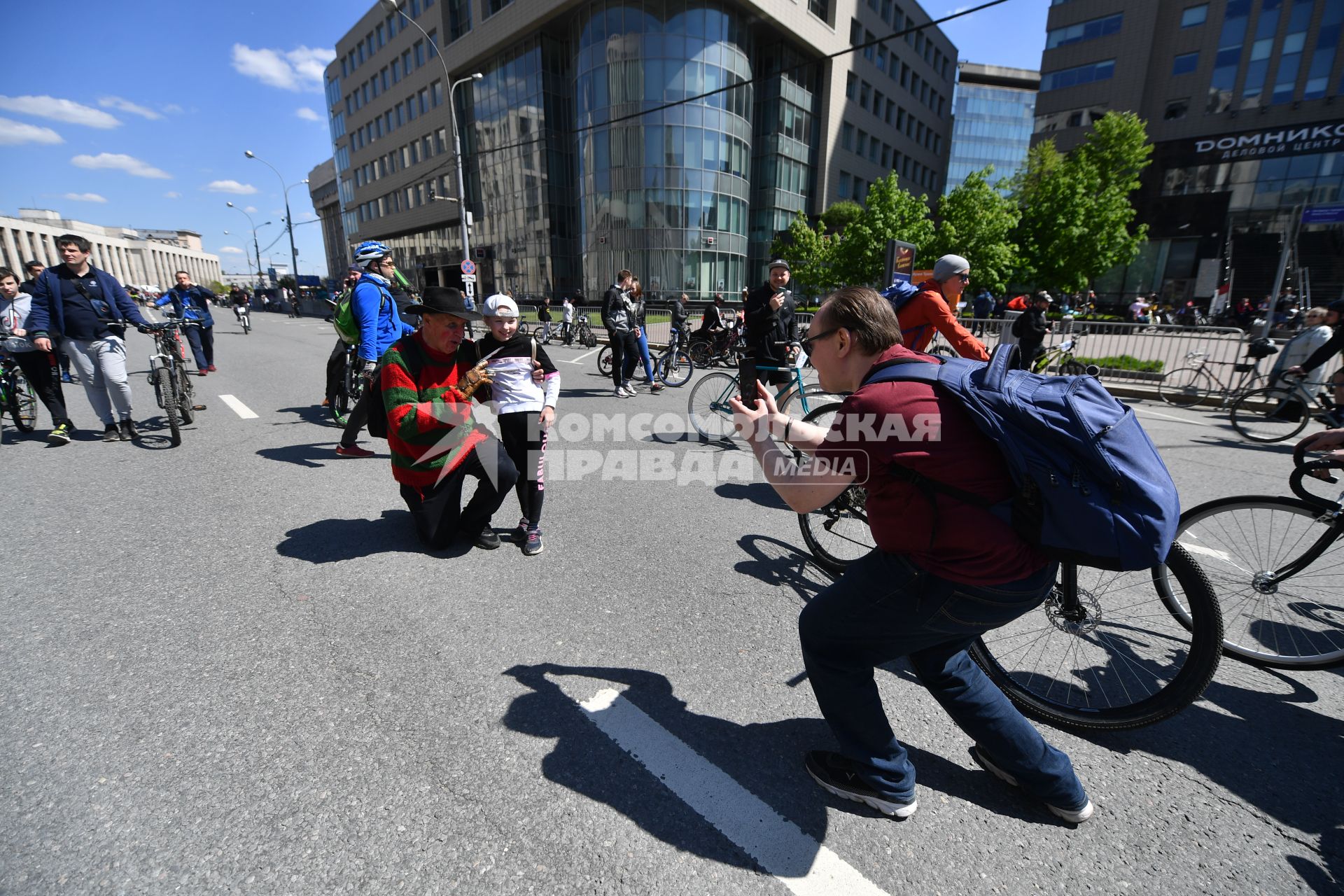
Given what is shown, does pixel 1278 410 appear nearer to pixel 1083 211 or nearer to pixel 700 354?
pixel 700 354

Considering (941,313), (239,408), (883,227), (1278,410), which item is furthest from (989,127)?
(239,408)

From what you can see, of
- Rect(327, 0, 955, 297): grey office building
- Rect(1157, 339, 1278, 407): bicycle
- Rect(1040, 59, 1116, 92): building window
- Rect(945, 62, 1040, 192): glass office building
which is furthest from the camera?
Rect(945, 62, 1040, 192): glass office building

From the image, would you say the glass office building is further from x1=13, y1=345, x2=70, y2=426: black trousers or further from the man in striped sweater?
x1=13, y1=345, x2=70, y2=426: black trousers

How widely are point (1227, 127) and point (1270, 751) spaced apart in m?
52.8

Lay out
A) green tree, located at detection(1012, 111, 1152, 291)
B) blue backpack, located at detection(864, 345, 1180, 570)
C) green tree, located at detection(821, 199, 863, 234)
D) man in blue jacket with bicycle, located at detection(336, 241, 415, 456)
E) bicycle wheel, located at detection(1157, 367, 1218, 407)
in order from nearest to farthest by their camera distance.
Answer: blue backpack, located at detection(864, 345, 1180, 570) < man in blue jacket with bicycle, located at detection(336, 241, 415, 456) < bicycle wheel, located at detection(1157, 367, 1218, 407) < green tree, located at detection(1012, 111, 1152, 291) < green tree, located at detection(821, 199, 863, 234)

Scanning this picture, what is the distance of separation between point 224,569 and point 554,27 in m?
46.0

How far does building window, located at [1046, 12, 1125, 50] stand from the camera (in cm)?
4019

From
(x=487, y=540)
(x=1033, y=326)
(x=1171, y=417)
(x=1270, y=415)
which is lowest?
(x=1171, y=417)

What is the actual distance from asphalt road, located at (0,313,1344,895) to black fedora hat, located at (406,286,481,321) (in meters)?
1.60

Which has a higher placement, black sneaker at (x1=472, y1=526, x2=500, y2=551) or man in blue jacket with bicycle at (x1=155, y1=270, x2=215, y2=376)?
man in blue jacket with bicycle at (x1=155, y1=270, x2=215, y2=376)

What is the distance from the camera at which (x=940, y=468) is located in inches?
61.2

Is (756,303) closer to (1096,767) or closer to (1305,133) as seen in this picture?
(1096,767)


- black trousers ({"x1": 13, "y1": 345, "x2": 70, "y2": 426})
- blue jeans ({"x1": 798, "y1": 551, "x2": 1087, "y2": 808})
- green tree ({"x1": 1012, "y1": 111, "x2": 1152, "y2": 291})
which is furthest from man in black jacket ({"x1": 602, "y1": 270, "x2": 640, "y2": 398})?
green tree ({"x1": 1012, "y1": 111, "x2": 1152, "y2": 291})

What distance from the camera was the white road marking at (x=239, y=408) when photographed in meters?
7.59
